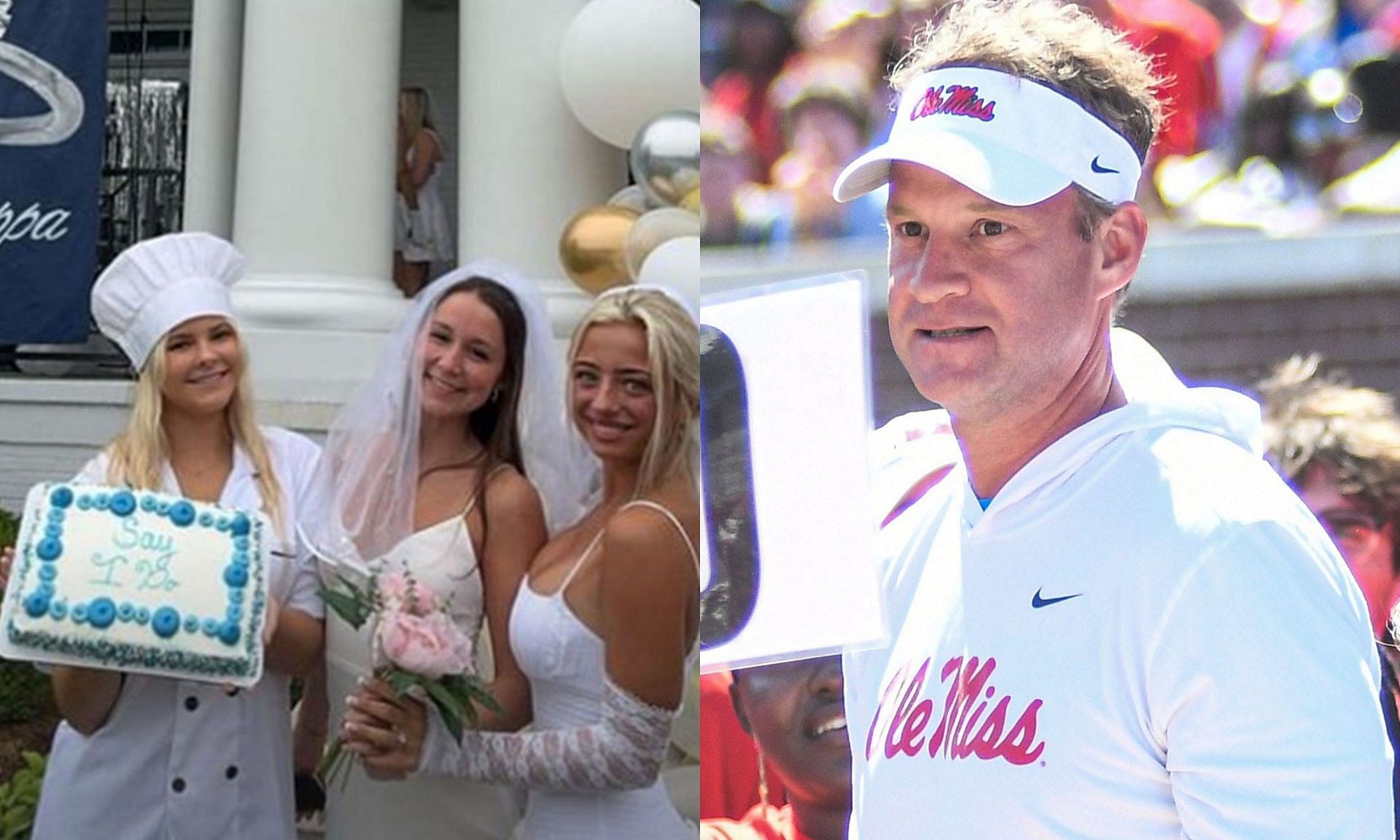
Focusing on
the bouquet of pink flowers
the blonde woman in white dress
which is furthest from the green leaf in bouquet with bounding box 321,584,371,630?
the blonde woman in white dress

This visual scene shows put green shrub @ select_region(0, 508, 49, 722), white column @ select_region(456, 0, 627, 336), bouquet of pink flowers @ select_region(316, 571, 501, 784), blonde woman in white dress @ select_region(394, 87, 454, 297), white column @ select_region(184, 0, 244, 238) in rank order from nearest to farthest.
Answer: bouquet of pink flowers @ select_region(316, 571, 501, 784), green shrub @ select_region(0, 508, 49, 722), white column @ select_region(456, 0, 627, 336), white column @ select_region(184, 0, 244, 238), blonde woman in white dress @ select_region(394, 87, 454, 297)

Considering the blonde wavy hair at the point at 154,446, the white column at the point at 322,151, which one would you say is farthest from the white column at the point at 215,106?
the blonde wavy hair at the point at 154,446

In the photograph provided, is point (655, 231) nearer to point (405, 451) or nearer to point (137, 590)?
point (405, 451)

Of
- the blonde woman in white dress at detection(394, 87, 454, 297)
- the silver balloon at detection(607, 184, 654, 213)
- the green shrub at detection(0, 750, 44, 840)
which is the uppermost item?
the blonde woman in white dress at detection(394, 87, 454, 297)

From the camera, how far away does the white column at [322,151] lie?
3.02 metres

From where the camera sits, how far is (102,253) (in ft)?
10.2

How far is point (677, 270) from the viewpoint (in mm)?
2568

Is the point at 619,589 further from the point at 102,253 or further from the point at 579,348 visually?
the point at 102,253

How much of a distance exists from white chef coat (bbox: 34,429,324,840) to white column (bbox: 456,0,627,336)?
57cm

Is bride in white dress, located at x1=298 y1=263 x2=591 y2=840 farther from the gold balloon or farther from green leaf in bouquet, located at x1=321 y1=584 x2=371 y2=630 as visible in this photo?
the gold balloon

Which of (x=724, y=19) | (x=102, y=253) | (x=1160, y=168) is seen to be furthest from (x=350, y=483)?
(x=1160, y=168)

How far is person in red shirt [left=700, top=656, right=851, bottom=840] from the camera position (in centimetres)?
179

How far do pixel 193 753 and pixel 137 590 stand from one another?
0.27 m

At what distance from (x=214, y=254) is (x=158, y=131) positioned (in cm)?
118
